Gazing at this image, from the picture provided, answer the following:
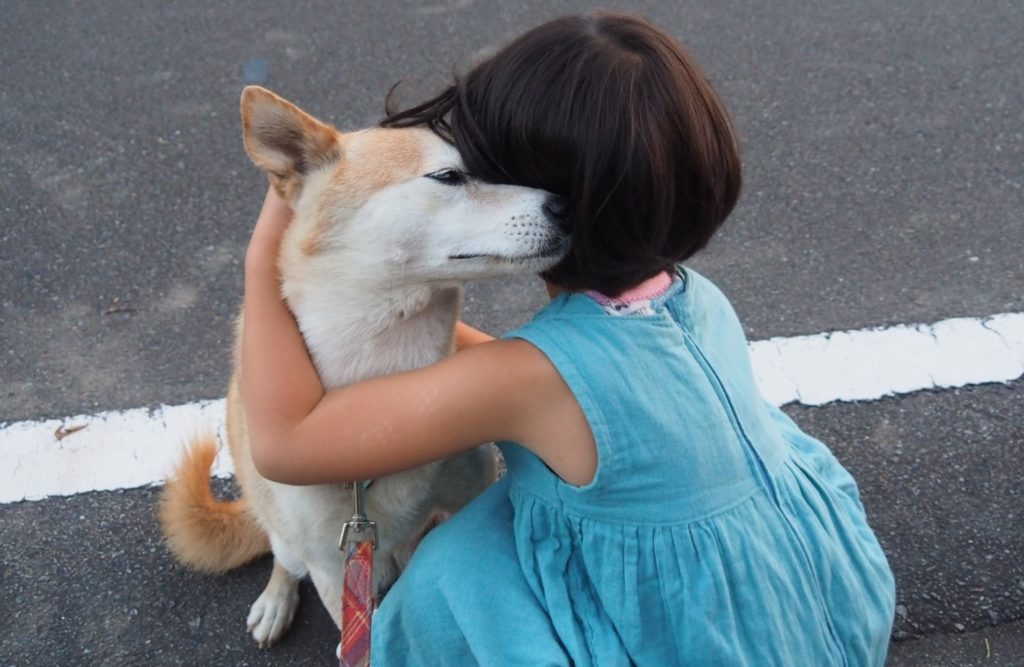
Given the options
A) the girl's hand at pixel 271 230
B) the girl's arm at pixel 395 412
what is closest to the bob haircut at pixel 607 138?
the girl's arm at pixel 395 412

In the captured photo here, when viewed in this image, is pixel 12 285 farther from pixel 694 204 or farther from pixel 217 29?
pixel 694 204

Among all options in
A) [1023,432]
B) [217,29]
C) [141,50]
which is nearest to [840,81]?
[1023,432]

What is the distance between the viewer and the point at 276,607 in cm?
182

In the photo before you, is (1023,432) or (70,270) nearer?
(1023,432)

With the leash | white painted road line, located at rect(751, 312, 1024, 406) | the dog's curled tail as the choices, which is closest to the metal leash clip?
the leash

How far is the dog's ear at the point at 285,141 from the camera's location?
1341 mm

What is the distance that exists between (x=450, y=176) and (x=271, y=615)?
3.20 ft

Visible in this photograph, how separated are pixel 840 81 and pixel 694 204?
8.24 feet

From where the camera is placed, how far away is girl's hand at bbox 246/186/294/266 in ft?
4.89

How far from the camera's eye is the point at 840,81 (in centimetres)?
350

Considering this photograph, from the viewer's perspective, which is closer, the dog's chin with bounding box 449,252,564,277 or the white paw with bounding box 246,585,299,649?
the dog's chin with bounding box 449,252,564,277

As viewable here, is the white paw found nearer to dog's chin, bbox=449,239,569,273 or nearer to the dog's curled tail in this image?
the dog's curled tail

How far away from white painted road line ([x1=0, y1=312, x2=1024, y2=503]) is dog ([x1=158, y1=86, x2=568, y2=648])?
62cm

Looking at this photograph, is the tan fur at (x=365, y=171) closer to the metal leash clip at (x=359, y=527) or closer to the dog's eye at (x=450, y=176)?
the dog's eye at (x=450, y=176)
